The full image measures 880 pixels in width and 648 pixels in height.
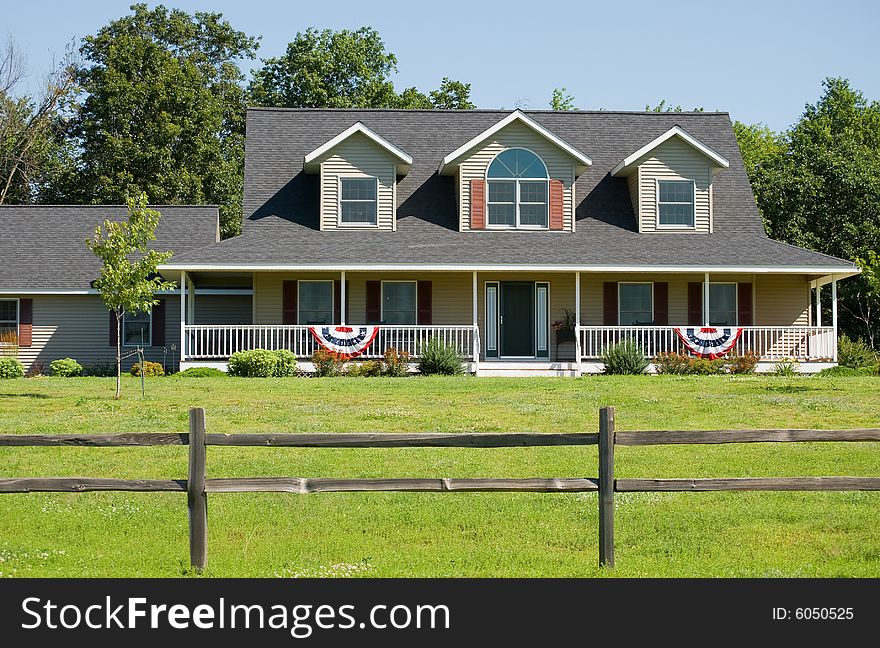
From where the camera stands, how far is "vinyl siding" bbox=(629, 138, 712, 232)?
29812 mm

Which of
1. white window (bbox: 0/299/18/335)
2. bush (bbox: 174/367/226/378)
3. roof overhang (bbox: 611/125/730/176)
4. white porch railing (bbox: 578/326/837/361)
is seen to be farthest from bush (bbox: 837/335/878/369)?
white window (bbox: 0/299/18/335)

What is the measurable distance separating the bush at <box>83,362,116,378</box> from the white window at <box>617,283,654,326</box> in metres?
13.9

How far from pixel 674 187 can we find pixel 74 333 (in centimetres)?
1743

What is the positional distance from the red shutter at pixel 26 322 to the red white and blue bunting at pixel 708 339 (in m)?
17.9

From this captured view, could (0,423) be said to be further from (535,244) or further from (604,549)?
(535,244)

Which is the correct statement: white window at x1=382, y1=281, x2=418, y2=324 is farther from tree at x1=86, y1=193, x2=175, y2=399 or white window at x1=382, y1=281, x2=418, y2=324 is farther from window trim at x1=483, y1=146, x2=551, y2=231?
tree at x1=86, y1=193, x2=175, y2=399

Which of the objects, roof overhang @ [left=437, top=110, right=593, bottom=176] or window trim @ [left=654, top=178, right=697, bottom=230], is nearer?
roof overhang @ [left=437, top=110, right=593, bottom=176]

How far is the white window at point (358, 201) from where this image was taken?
2934 cm

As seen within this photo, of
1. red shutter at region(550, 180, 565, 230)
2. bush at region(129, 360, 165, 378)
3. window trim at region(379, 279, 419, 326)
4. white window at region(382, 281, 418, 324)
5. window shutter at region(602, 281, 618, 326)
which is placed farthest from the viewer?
red shutter at region(550, 180, 565, 230)

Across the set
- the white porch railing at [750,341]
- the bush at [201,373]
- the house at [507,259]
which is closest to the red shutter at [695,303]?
the house at [507,259]

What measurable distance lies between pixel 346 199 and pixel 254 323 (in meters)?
4.18

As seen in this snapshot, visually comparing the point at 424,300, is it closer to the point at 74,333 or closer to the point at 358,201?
the point at 358,201

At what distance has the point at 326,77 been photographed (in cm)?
4903

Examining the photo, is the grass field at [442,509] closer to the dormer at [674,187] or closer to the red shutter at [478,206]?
the red shutter at [478,206]
